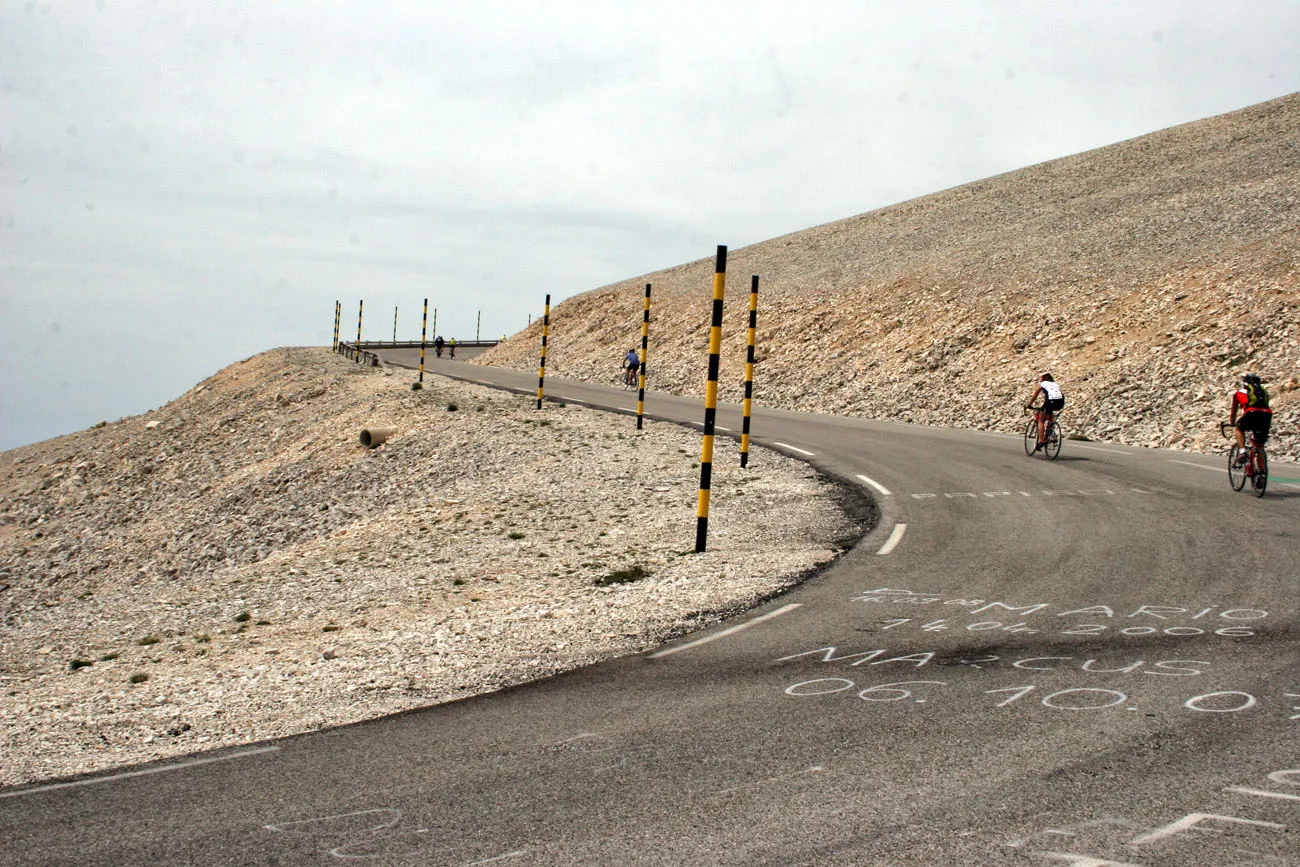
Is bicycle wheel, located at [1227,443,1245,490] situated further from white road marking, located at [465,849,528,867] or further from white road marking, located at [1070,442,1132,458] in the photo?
white road marking, located at [465,849,528,867]

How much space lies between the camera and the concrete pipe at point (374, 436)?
25.1 m

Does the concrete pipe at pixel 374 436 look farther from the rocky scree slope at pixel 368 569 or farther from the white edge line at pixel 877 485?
the white edge line at pixel 877 485

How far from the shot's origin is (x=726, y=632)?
331 inches

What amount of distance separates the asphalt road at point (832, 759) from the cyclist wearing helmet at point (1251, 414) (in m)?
6.93

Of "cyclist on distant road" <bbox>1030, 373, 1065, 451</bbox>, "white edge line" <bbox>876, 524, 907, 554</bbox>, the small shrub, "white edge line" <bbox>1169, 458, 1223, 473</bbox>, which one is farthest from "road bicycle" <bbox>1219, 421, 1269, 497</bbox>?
the small shrub

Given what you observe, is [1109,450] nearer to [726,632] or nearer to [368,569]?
[368,569]

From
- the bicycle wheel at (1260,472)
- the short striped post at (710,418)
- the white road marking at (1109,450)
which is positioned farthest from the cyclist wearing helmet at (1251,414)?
the short striped post at (710,418)

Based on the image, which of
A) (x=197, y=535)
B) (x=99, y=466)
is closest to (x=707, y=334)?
(x=99, y=466)

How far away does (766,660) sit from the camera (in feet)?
24.5

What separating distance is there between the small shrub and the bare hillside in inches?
649

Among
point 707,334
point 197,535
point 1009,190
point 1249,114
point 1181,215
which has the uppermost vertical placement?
point 1249,114

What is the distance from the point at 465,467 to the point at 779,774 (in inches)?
614

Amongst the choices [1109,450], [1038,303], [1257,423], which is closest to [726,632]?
[1257,423]

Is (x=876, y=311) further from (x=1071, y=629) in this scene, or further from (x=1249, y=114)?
(x=1071, y=629)
